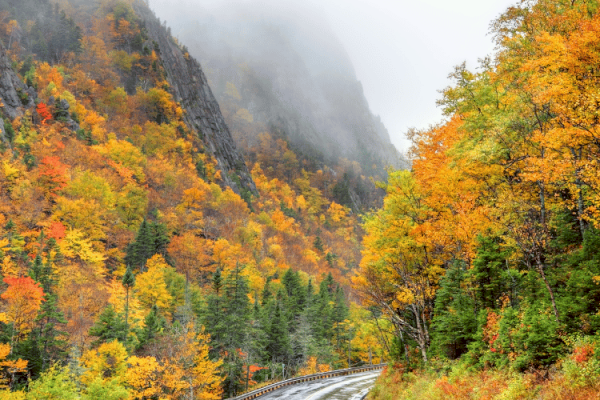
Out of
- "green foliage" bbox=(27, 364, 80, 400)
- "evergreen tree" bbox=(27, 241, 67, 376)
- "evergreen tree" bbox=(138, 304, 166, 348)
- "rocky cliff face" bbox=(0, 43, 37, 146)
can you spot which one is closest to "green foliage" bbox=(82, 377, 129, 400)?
"green foliage" bbox=(27, 364, 80, 400)

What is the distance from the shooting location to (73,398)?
24.2m

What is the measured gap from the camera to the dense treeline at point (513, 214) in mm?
10156

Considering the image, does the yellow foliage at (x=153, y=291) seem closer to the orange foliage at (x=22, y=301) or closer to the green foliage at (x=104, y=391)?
the orange foliage at (x=22, y=301)

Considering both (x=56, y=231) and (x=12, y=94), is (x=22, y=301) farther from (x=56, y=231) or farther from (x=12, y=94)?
(x=12, y=94)

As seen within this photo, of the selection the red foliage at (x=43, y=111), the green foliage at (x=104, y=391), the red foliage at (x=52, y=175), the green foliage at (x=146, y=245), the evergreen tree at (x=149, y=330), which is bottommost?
the green foliage at (x=104, y=391)

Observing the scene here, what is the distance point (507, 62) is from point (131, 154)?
66.9 meters

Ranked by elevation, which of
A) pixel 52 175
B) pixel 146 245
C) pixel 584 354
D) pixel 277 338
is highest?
pixel 52 175

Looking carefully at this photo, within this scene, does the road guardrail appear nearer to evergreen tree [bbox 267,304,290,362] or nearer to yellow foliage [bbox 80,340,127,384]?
evergreen tree [bbox 267,304,290,362]

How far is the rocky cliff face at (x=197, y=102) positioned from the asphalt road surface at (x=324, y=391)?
254 ft

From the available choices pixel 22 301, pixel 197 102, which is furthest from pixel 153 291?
pixel 197 102

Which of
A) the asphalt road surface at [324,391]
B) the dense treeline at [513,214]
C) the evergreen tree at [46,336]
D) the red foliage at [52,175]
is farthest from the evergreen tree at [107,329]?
the red foliage at [52,175]

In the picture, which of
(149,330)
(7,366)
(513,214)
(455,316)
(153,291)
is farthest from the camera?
(153,291)

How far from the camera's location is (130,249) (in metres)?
51.8

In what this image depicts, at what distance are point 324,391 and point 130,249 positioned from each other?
119 feet
